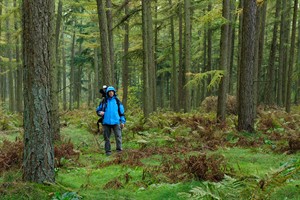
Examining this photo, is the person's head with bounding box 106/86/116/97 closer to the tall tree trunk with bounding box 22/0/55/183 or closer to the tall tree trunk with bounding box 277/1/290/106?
the tall tree trunk with bounding box 22/0/55/183

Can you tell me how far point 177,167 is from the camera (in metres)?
7.08

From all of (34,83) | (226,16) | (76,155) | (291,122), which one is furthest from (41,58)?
(291,122)

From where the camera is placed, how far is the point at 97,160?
345 inches

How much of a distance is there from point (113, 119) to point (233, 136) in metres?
3.90

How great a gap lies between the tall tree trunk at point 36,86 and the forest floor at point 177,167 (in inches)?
17.6

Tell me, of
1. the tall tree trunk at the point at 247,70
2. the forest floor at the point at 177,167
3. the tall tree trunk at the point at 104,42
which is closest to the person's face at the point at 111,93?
the forest floor at the point at 177,167

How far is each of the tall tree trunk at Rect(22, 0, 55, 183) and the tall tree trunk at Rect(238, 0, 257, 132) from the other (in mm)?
7248

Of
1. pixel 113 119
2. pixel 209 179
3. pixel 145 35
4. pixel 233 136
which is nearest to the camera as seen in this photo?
pixel 209 179

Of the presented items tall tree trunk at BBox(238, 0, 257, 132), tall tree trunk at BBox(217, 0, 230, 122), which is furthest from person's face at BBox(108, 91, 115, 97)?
tall tree trunk at BBox(217, 0, 230, 122)

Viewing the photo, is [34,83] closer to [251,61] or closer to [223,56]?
[251,61]

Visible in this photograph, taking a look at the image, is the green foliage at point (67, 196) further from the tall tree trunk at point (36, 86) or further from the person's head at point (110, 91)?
the person's head at point (110, 91)

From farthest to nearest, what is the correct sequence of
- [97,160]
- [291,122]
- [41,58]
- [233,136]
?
[291,122]
[233,136]
[97,160]
[41,58]

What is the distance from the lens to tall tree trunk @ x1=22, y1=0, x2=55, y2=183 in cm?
517

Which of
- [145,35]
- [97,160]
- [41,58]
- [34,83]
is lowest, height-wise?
[97,160]
